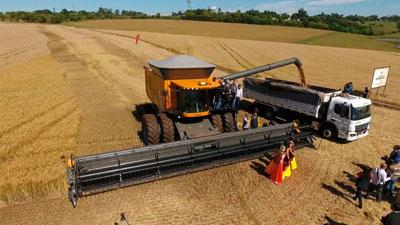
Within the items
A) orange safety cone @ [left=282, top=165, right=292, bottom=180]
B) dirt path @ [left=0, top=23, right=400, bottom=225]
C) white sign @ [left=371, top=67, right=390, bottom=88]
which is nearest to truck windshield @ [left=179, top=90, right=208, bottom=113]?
dirt path @ [left=0, top=23, right=400, bottom=225]

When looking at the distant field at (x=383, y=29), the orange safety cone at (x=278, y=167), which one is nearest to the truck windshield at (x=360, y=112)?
the orange safety cone at (x=278, y=167)

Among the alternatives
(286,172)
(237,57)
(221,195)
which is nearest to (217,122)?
(286,172)

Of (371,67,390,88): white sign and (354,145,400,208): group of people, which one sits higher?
(371,67,390,88): white sign

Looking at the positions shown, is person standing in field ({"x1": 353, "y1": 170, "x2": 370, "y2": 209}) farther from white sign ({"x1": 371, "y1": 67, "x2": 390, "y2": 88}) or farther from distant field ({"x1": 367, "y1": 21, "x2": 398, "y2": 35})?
distant field ({"x1": 367, "y1": 21, "x2": 398, "y2": 35})

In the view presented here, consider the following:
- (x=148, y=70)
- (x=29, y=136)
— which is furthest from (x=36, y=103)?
(x=148, y=70)

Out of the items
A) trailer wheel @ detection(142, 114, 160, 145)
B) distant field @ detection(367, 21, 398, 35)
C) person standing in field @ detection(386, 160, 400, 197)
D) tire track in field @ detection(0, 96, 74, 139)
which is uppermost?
trailer wheel @ detection(142, 114, 160, 145)

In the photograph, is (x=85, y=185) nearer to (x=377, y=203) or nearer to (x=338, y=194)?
(x=338, y=194)
